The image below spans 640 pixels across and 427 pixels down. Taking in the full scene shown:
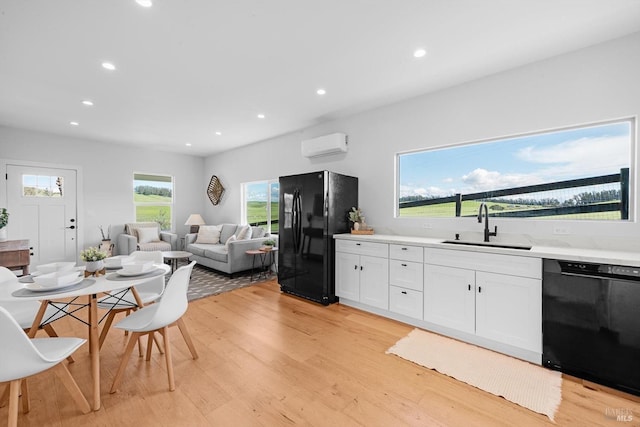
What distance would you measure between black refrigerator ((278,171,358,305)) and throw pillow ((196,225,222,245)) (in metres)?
2.49

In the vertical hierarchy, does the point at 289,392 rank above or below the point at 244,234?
below

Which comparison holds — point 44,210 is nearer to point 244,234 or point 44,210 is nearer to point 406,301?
point 244,234

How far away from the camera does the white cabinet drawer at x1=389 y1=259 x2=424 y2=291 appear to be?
292 cm

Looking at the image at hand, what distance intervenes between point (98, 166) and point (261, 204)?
11.3 feet

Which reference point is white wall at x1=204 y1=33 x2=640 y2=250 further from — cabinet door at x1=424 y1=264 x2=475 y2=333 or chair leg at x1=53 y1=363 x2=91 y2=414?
chair leg at x1=53 y1=363 x2=91 y2=414

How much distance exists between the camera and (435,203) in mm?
3512

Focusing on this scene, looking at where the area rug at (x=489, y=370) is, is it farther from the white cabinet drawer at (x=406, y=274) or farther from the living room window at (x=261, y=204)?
the living room window at (x=261, y=204)

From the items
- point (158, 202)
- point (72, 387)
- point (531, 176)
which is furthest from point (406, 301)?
point (158, 202)

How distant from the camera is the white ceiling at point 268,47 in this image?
199cm

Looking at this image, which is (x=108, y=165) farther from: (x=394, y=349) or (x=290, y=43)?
(x=394, y=349)

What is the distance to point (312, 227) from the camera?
374 cm

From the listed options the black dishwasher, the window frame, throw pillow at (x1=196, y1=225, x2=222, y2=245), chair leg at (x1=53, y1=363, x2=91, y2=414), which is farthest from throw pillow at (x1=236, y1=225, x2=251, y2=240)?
the black dishwasher

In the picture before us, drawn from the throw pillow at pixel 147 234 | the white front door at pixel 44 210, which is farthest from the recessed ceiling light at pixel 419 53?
the white front door at pixel 44 210

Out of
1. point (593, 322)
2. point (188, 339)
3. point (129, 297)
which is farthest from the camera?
point (129, 297)
